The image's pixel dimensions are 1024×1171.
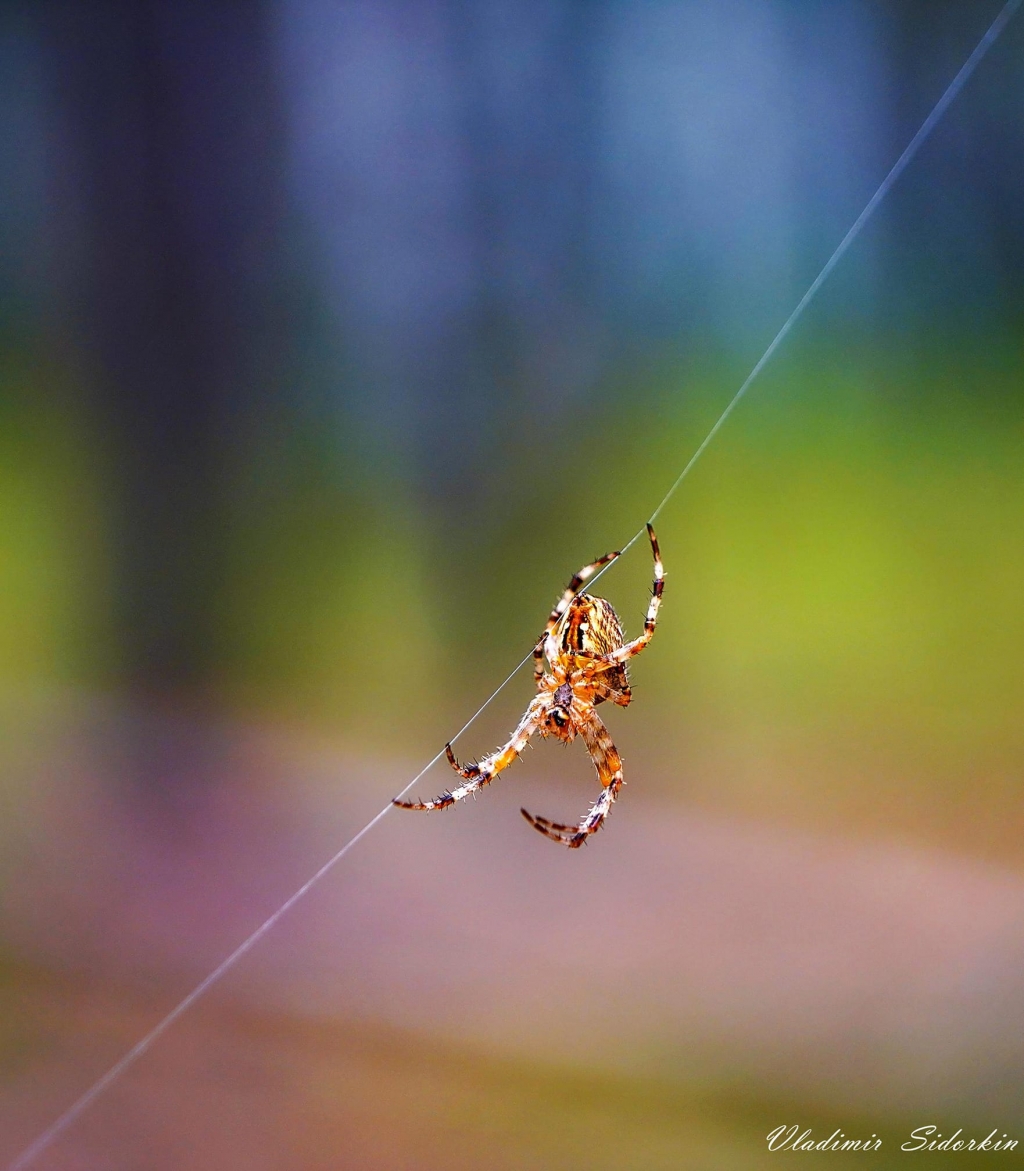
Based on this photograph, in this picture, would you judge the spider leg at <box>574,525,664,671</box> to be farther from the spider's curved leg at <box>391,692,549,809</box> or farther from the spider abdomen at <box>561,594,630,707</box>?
the spider's curved leg at <box>391,692,549,809</box>

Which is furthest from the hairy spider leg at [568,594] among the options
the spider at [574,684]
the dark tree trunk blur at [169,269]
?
the dark tree trunk blur at [169,269]

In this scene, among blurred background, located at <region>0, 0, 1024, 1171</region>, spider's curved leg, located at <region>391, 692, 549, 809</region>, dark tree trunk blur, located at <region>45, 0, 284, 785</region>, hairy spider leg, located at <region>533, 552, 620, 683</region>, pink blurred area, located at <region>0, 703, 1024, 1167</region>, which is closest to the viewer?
hairy spider leg, located at <region>533, 552, 620, 683</region>

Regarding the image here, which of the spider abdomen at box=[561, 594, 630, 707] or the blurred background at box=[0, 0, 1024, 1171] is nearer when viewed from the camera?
the spider abdomen at box=[561, 594, 630, 707]

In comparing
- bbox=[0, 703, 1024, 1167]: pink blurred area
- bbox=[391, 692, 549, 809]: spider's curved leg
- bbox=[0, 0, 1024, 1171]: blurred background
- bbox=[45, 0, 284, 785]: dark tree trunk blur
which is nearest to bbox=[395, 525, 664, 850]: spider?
bbox=[391, 692, 549, 809]: spider's curved leg

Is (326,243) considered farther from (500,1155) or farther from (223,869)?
(500,1155)

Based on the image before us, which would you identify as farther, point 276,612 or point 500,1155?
point 276,612

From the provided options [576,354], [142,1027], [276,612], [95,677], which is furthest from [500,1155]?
[576,354]
